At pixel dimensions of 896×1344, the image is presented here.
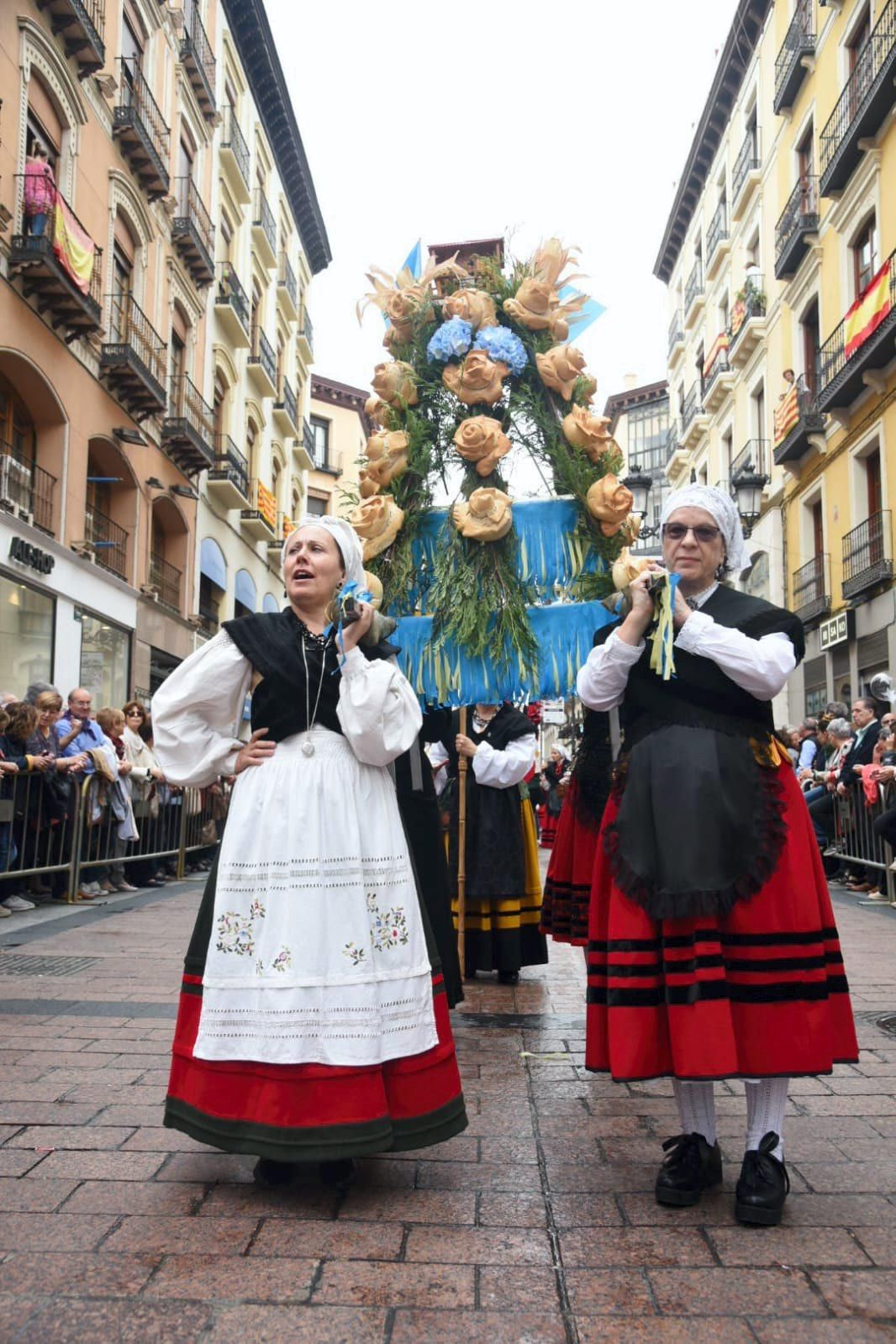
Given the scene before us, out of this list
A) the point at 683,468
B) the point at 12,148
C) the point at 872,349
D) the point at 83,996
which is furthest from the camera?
the point at 683,468

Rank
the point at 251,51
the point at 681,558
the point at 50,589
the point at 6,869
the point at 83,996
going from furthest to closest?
the point at 251,51
the point at 50,589
the point at 6,869
the point at 83,996
the point at 681,558

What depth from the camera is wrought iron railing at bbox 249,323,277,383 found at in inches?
1198

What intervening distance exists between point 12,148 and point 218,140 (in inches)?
528

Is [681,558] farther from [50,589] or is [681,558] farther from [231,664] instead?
[50,589]

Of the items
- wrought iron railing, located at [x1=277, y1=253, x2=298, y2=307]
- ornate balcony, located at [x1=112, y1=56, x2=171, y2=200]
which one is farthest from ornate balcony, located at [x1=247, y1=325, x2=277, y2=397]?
ornate balcony, located at [x1=112, y1=56, x2=171, y2=200]

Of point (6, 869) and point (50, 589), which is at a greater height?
point (50, 589)

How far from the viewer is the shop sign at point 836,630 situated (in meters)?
20.9

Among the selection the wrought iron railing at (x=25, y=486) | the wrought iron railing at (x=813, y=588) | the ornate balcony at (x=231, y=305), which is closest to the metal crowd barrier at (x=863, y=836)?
the wrought iron railing at (x=25, y=486)

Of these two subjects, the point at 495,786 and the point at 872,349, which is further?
the point at 872,349

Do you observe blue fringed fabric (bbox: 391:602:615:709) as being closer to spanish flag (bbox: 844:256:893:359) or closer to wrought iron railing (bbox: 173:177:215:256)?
spanish flag (bbox: 844:256:893:359)

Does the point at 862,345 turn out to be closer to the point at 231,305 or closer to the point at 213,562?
the point at 213,562

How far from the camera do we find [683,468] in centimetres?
3747

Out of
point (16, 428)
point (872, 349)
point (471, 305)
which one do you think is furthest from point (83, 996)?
point (872, 349)

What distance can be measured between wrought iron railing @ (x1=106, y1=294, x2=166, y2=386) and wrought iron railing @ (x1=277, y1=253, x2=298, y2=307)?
13037mm
